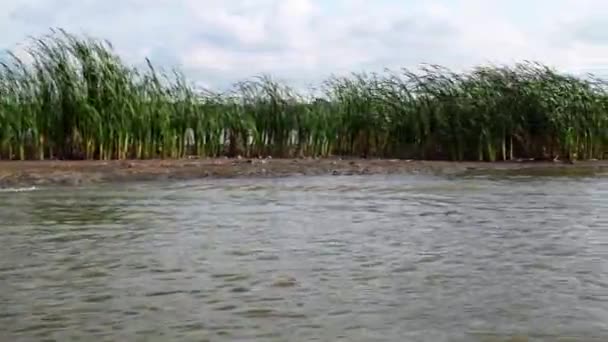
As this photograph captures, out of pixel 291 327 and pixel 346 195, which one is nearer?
pixel 291 327

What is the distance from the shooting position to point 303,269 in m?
7.48

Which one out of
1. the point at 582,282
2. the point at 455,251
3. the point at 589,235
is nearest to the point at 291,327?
the point at 582,282

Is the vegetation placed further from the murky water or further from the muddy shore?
the murky water

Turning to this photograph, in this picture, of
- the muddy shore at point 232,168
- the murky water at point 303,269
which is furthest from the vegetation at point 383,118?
the murky water at point 303,269

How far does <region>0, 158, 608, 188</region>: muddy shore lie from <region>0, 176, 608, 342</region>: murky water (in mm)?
2939

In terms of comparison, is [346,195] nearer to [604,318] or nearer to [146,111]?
[146,111]

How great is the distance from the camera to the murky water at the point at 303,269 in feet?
18.9

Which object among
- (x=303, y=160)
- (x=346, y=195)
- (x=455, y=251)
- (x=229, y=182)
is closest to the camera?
(x=455, y=251)

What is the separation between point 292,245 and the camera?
8.70 m

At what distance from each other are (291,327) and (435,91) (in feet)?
54.1

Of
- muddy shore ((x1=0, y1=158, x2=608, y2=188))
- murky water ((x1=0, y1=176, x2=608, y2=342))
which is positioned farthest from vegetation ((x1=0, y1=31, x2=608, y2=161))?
murky water ((x1=0, y1=176, x2=608, y2=342))

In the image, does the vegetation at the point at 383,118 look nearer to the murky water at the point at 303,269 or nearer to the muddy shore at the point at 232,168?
the muddy shore at the point at 232,168

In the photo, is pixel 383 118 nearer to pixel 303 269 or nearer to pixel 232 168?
pixel 232 168

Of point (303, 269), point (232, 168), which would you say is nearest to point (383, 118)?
point (232, 168)
